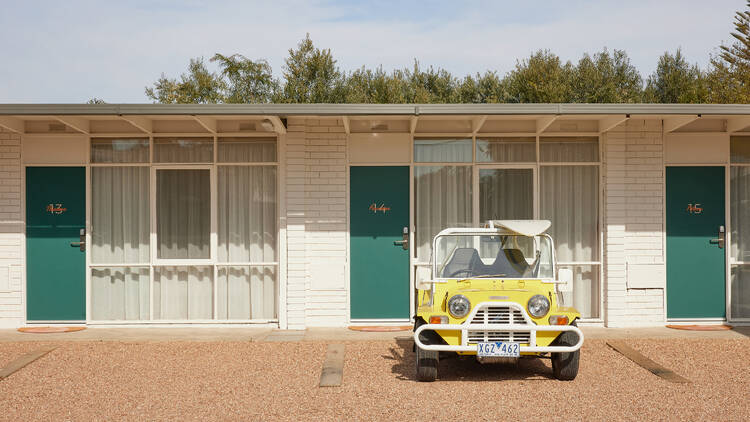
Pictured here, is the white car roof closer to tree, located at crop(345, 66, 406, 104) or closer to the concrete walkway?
the concrete walkway

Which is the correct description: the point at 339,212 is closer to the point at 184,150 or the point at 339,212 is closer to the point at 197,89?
the point at 184,150

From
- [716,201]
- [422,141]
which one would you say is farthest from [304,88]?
[716,201]

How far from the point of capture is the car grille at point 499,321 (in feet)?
21.9

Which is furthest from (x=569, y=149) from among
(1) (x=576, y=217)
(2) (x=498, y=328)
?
(2) (x=498, y=328)

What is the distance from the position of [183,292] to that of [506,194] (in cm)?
504

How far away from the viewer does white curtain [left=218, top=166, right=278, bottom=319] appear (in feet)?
34.3

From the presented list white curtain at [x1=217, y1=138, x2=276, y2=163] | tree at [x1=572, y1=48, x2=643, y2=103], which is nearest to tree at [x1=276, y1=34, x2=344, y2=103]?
tree at [x1=572, y1=48, x2=643, y2=103]

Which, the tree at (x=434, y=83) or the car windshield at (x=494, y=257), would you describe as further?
the tree at (x=434, y=83)

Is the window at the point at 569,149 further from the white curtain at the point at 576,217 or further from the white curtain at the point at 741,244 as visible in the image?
the white curtain at the point at 741,244

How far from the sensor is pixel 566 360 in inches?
272

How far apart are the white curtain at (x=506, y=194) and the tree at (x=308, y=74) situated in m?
16.0

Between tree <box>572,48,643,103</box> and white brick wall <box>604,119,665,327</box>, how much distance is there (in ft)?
56.2

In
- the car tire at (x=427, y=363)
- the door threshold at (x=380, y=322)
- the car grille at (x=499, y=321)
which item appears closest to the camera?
the car grille at (x=499, y=321)

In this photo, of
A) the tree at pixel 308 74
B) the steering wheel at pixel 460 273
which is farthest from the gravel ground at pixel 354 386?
the tree at pixel 308 74
